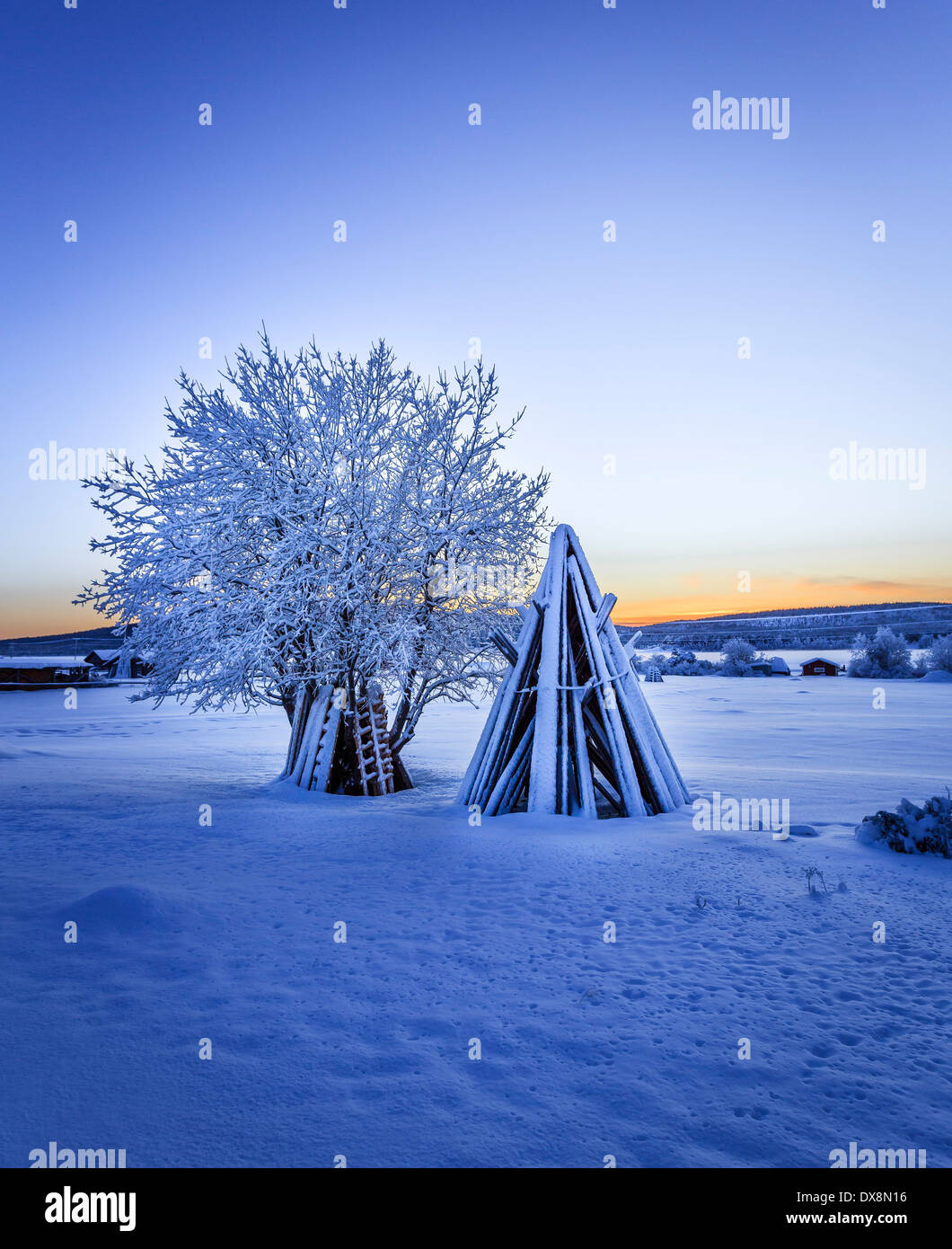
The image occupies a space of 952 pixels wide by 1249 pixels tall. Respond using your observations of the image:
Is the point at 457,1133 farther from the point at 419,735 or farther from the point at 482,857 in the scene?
the point at 419,735

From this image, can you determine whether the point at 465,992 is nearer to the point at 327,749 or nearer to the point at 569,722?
the point at 569,722

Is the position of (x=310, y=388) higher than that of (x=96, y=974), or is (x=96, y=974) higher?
(x=310, y=388)

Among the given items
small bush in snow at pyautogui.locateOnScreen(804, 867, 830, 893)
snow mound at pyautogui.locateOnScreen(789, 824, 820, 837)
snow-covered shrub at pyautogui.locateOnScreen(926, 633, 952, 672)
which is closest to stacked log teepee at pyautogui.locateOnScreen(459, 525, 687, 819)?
snow mound at pyautogui.locateOnScreen(789, 824, 820, 837)

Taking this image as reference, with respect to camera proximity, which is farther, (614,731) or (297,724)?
(297,724)

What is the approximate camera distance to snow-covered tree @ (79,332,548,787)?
8570 mm

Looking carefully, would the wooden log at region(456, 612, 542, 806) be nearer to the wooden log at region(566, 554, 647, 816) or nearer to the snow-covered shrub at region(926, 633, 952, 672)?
the wooden log at region(566, 554, 647, 816)

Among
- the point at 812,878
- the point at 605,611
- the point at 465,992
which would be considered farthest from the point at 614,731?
the point at 465,992

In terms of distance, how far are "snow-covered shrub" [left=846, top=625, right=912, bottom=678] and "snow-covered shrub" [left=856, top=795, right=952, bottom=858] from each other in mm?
30900

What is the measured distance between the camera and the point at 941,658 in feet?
104

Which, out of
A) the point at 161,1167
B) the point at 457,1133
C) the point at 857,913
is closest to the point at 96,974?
the point at 161,1167

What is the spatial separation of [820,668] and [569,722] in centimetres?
3597

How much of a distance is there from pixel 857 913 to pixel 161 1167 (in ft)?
13.3

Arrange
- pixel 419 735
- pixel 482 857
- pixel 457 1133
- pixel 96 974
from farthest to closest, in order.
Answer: pixel 419 735, pixel 482 857, pixel 96 974, pixel 457 1133

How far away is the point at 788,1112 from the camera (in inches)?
94.0
